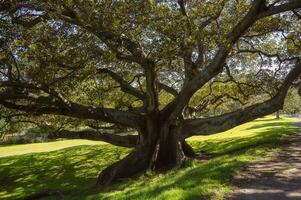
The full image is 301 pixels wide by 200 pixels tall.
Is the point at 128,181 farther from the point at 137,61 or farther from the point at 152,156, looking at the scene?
the point at 137,61

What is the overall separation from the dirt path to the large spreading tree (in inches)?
160

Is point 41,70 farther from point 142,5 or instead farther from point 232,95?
point 232,95

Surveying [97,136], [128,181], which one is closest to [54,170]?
[97,136]

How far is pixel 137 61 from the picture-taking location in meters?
14.6

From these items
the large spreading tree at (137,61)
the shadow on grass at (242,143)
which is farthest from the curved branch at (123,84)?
the shadow on grass at (242,143)

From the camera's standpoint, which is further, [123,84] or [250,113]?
[123,84]

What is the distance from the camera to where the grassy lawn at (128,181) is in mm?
9602

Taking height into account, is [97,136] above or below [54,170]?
above

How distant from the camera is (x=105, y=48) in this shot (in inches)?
547

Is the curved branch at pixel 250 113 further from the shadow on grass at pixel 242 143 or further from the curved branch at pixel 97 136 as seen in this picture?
the curved branch at pixel 97 136

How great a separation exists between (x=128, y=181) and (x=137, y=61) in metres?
4.50

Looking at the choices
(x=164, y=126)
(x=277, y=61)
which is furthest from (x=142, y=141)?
(x=277, y=61)

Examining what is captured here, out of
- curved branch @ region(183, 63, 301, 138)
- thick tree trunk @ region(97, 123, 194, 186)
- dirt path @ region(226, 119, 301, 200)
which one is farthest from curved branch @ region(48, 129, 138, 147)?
dirt path @ region(226, 119, 301, 200)

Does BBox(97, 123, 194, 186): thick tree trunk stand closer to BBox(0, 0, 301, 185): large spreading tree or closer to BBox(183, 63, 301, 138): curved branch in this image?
BBox(0, 0, 301, 185): large spreading tree
